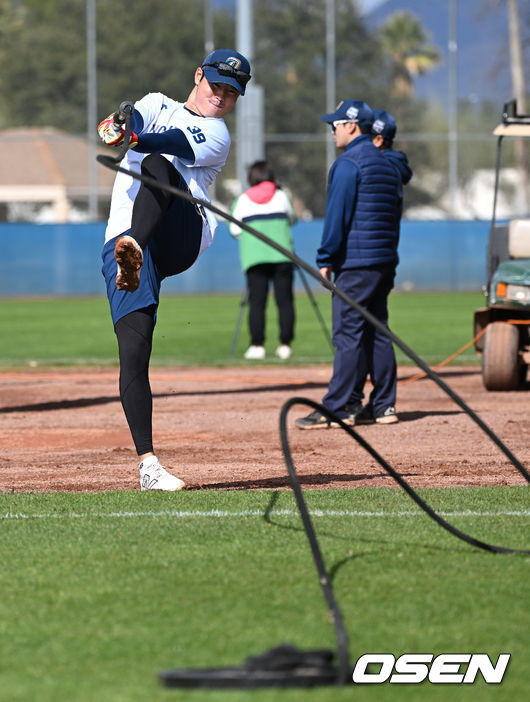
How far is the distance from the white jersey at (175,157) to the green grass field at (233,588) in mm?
1421

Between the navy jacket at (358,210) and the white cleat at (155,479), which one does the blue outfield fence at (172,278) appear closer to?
the navy jacket at (358,210)

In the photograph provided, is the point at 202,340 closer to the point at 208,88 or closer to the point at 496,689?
the point at 208,88

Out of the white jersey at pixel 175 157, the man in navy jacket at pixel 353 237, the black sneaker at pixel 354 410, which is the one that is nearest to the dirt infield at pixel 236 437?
the black sneaker at pixel 354 410

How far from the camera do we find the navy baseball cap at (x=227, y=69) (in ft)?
21.3

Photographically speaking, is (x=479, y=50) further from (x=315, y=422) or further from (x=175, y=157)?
(x=175, y=157)

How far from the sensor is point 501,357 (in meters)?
11.4

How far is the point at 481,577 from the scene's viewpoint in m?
4.68

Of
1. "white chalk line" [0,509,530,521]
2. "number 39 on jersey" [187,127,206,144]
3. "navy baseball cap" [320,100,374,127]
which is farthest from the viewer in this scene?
"navy baseball cap" [320,100,374,127]

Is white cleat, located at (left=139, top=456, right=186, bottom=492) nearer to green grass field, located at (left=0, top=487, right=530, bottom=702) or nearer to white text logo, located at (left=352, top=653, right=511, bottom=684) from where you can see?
green grass field, located at (left=0, top=487, right=530, bottom=702)

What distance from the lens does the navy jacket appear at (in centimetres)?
923

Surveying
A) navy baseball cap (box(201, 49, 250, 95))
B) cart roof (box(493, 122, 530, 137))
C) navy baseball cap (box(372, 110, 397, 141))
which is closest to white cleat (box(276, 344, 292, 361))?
cart roof (box(493, 122, 530, 137))

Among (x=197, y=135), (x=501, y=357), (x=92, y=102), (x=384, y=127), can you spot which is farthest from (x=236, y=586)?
(x=92, y=102)

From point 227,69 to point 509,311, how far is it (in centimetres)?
585

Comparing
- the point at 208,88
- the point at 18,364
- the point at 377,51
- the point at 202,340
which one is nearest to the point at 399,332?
the point at 202,340
